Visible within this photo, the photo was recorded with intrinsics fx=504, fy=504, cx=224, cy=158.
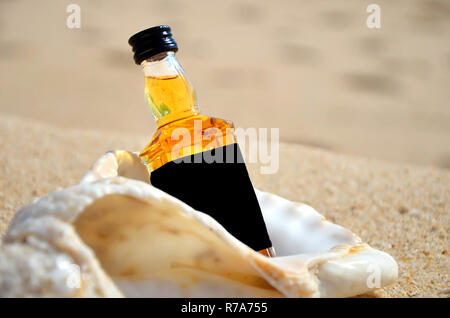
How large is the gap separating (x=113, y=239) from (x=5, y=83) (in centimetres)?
515

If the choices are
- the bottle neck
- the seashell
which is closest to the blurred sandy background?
the bottle neck

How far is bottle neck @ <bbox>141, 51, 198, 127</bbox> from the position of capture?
1.18m

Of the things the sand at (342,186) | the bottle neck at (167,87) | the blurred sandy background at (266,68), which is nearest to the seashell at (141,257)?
the bottle neck at (167,87)

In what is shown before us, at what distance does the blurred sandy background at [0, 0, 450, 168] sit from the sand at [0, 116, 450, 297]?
136cm

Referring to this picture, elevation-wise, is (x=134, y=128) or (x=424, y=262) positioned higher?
(x=134, y=128)

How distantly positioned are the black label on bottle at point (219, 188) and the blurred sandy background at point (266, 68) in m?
3.21

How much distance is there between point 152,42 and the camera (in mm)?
1118

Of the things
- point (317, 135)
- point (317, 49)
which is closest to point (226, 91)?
point (317, 135)

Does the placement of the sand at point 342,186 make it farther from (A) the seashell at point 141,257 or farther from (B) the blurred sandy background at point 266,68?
(B) the blurred sandy background at point 266,68

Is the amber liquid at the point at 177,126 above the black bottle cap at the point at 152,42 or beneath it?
beneath

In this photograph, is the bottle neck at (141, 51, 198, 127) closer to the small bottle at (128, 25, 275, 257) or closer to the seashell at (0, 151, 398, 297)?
the small bottle at (128, 25, 275, 257)

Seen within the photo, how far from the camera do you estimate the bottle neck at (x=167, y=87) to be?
1.18 m
